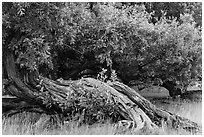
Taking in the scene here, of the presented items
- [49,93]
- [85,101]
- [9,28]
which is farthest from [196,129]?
[9,28]

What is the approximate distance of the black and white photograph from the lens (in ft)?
25.6

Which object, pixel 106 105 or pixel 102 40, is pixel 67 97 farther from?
pixel 102 40

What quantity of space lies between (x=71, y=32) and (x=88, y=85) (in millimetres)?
1691

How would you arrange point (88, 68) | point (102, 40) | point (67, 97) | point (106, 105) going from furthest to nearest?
point (88, 68), point (102, 40), point (67, 97), point (106, 105)

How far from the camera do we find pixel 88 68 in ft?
39.6

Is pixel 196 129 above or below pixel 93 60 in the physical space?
below

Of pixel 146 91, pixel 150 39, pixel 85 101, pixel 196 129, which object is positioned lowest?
pixel 196 129

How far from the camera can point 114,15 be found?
33.7ft

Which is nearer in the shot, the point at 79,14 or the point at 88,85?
the point at 88,85

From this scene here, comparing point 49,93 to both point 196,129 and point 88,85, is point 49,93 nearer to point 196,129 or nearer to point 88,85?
point 88,85

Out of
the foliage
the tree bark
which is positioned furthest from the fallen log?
the foliage

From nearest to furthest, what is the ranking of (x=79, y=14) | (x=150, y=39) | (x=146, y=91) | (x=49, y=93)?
1. (x=49, y=93)
2. (x=79, y=14)
3. (x=150, y=39)
4. (x=146, y=91)

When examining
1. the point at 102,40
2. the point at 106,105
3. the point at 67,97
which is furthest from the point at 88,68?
the point at 106,105

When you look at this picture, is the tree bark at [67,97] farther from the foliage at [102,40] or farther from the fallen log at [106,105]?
the foliage at [102,40]
